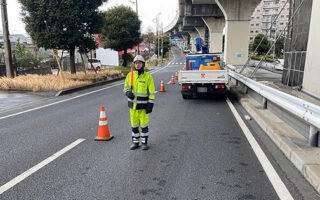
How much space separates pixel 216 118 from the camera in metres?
7.69

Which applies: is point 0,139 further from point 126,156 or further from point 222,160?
point 222,160

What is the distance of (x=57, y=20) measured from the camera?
15805mm

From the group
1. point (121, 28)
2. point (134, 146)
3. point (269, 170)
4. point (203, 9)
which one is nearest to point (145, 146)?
point (134, 146)

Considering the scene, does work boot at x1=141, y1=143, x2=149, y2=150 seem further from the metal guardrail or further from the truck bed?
the truck bed

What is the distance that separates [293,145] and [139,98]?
9.44 feet

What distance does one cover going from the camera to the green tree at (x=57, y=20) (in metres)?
15.4

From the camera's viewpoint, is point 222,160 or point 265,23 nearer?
point 222,160

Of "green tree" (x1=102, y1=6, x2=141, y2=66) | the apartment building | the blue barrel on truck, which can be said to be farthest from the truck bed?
the apartment building

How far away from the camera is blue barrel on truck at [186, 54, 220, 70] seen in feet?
41.8

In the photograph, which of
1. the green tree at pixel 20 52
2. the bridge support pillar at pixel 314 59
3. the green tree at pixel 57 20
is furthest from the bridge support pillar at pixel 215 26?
the bridge support pillar at pixel 314 59

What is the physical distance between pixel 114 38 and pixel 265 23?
9440 centimetres

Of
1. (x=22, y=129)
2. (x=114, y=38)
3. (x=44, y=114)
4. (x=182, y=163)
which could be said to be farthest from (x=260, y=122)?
(x=114, y=38)

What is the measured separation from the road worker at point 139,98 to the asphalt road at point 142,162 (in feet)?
1.10

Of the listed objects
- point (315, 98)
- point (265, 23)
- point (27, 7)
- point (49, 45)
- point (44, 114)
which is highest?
point (265, 23)
